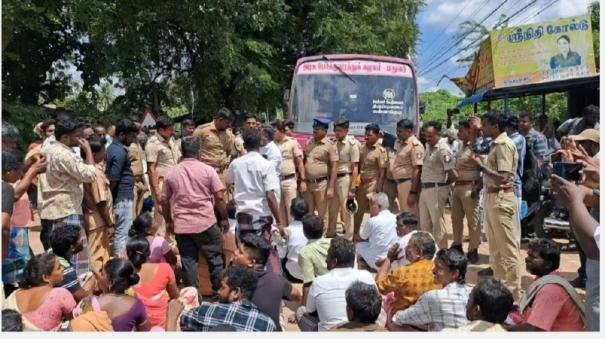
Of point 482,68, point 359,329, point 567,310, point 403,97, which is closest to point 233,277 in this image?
point 359,329

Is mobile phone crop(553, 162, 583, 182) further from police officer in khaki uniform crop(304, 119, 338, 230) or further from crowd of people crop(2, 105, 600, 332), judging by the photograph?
police officer in khaki uniform crop(304, 119, 338, 230)

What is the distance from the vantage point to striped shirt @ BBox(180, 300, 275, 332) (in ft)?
9.71

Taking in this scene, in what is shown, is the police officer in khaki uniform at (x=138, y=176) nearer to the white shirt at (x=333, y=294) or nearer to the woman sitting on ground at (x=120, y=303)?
Result: the woman sitting on ground at (x=120, y=303)

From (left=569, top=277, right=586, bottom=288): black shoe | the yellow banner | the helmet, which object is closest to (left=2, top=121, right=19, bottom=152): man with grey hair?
the helmet

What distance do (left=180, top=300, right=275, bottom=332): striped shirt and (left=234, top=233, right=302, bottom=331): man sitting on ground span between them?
0.33 m

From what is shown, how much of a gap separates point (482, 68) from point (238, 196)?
37.9ft

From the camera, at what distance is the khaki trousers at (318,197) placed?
7.57m

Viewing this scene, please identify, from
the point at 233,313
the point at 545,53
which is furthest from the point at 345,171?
the point at 545,53

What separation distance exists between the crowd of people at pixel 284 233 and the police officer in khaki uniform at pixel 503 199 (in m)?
0.01

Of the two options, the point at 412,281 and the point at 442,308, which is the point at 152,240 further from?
the point at 442,308

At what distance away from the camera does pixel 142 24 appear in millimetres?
14734

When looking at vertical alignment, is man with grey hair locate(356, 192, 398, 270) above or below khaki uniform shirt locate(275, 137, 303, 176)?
below

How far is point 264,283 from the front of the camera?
360cm

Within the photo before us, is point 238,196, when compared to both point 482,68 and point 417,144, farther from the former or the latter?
point 482,68
